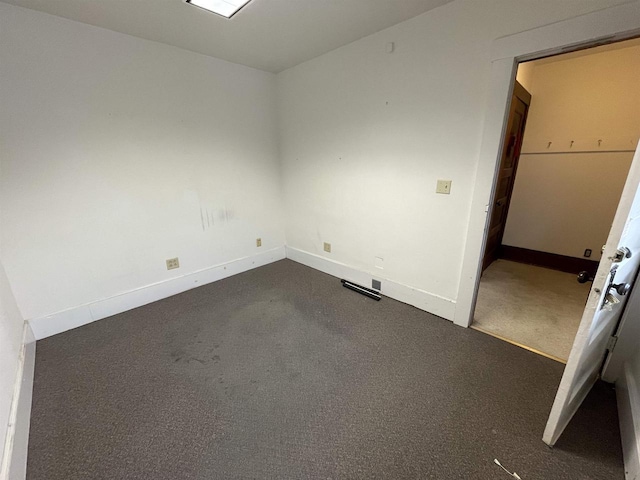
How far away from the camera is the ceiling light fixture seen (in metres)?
1.66

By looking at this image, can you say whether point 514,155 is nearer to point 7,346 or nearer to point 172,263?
point 172,263

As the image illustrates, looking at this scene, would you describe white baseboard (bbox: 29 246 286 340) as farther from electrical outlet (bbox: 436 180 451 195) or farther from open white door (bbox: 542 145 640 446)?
open white door (bbox: 542 145 640 446)

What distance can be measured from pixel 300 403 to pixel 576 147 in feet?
13.0

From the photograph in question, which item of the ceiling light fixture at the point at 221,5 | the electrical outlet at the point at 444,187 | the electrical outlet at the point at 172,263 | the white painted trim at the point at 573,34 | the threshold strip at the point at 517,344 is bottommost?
the threshold strip at the point at 517,344

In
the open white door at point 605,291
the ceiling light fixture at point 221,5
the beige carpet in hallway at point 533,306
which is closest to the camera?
the open white door at point 605,291

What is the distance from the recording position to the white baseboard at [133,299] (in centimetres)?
210

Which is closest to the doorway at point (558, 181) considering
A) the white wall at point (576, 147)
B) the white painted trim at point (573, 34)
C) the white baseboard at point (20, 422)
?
the white wall at point (576, 147)

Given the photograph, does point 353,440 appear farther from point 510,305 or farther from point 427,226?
point 510,305

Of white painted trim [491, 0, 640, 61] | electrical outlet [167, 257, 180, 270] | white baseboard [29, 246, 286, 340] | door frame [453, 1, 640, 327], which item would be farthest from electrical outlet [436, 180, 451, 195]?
Answer: electrical outlet [167, 257, 180, 270]

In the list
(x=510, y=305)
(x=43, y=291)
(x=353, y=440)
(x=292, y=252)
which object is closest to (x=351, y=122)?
(x=292, y=252)

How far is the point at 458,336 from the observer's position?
80.8 inches

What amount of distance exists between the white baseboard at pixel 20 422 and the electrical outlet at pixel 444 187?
2.84m

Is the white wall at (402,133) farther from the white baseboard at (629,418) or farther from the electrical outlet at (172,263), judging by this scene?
the electrical outlet at (172,263)

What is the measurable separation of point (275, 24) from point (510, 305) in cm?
315
